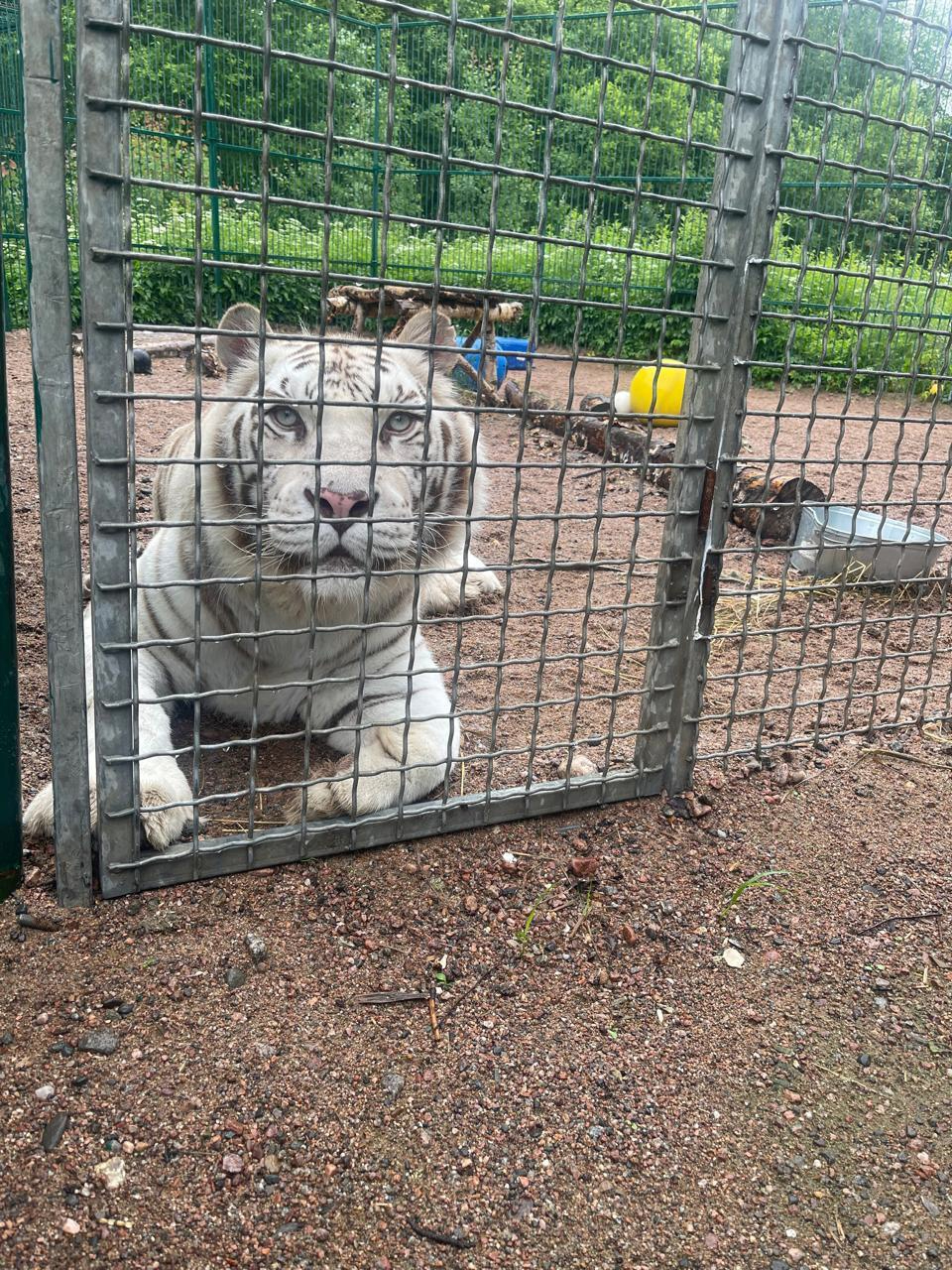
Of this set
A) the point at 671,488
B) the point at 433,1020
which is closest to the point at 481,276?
the point at 671,488

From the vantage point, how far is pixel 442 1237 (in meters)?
1.30

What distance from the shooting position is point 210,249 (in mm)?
9258

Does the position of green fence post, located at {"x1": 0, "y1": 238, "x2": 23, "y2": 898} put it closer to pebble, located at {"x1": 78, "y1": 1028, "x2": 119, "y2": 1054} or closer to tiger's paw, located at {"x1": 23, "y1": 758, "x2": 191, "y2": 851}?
tiger's paw, located at {"x1": 23, "y1": 758, "x2": 191, "y2": 851}

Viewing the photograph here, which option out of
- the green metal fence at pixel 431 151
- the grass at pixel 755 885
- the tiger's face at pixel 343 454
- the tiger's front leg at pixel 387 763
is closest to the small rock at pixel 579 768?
the tiger's front leg at pixel 387 763

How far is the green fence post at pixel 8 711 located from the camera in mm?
1691

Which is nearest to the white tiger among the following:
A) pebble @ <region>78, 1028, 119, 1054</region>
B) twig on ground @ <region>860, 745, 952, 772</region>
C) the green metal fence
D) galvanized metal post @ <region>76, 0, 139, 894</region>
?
galvanized metal post @ <region>76, 0, 139, 894</region>

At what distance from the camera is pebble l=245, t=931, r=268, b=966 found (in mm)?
1769

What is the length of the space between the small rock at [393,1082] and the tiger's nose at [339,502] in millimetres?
1002

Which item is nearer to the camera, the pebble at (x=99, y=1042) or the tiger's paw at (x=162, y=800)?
the pebble at (x=99, y=1042)

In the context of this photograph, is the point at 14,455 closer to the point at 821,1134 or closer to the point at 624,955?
the point at 624,955

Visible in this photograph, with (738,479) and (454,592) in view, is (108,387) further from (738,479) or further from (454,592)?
(738,479)

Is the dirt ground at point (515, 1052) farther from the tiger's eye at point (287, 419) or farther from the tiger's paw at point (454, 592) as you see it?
the tiger's paw at point (454, 592)

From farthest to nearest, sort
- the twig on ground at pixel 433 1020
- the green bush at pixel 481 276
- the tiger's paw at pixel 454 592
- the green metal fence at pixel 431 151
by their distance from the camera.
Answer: the green bush at pixel 481 276 < the green metal fence at pixel 431 151 < the tiger's paw at pixel 454 592 < the twig on ground at pixel 433 1020

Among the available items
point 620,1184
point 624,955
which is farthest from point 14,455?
point 620,1184
